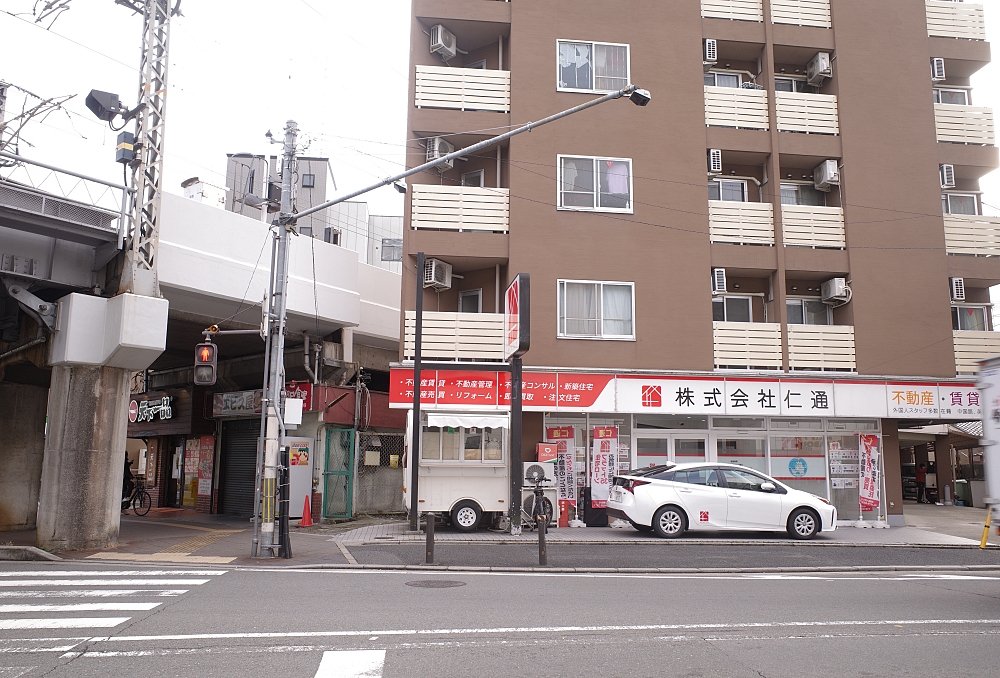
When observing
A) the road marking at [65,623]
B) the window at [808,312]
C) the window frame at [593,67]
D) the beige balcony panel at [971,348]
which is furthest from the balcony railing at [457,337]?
the beige balcony panel at [971,348]

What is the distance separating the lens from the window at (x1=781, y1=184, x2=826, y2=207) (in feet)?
76.0

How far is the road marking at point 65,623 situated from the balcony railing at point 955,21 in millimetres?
25670

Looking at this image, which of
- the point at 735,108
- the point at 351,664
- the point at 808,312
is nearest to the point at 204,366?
the point at 351,664

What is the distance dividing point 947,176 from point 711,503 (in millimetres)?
12966

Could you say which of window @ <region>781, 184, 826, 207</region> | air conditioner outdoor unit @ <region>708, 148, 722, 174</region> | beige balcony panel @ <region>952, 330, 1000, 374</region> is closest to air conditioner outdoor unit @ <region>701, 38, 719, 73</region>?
air conditioner outdoor unit @ <region>708, 148, 722, 174</region>

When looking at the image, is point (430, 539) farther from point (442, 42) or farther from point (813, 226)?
point (813, 226)

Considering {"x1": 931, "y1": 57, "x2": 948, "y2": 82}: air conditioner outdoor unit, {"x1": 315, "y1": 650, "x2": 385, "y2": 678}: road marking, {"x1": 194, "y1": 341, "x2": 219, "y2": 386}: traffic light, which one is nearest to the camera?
{"x1": 315, "y1": 650, "x2": 385, "y2": 678}: road marking

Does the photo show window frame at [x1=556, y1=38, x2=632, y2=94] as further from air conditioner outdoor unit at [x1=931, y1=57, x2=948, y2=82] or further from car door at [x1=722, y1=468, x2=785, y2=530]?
car door at [x1=722, y1=468, x2=785, y2=530]

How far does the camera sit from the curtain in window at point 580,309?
20.5 metres

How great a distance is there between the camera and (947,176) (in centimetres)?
2281

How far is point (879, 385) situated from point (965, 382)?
2588mm

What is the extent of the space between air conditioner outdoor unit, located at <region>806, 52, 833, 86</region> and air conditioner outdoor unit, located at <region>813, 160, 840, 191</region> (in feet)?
8.46

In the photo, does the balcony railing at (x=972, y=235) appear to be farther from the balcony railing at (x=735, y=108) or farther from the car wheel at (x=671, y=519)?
the car wheel at (x=671, y=519)

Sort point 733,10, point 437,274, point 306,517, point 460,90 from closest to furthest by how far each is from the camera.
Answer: point 306,517 → point 437,274 → point 460,90 → point 733,10
